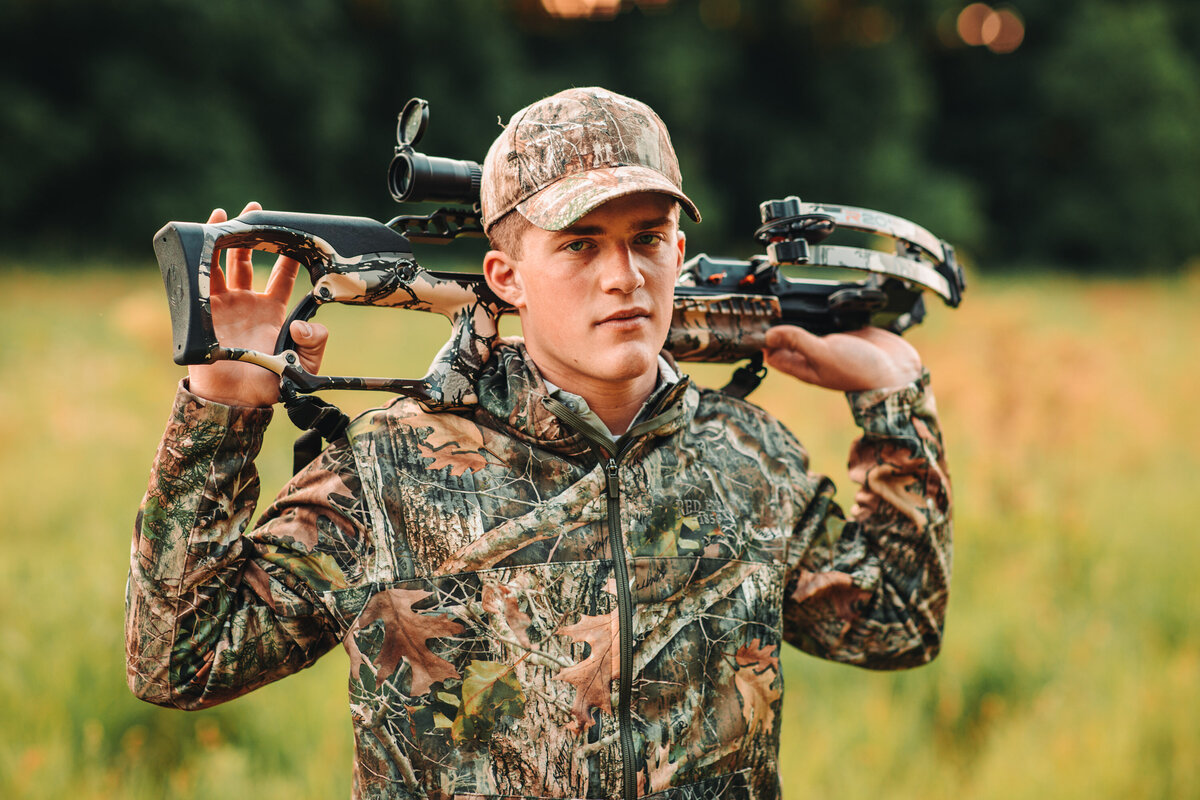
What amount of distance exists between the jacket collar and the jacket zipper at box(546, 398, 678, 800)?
0.05 ft

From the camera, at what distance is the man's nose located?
6.43ft

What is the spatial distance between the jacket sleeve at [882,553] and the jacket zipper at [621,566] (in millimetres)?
499

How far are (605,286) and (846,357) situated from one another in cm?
85

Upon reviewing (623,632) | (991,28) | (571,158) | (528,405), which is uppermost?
(991,28)

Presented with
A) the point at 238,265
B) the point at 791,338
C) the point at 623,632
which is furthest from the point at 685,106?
the point at 623,632

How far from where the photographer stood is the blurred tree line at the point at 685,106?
21.9 m

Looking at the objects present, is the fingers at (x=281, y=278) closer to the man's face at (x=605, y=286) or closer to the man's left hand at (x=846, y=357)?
the man's face at (x=605, y=286)

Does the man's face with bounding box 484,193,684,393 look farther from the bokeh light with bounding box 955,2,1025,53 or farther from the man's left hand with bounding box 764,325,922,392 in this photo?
the bokeh light with bounding box 955,2,1025,53

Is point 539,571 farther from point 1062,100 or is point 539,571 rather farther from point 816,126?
point 1062,100

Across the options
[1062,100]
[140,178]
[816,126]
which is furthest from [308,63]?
[1062,100]

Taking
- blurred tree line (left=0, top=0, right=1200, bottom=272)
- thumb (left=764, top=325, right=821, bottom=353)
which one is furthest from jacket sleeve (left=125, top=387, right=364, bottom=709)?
blurred tree line (left=0, top=0, right=1200, bottom=272)

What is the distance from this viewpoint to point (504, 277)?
7.04 ft

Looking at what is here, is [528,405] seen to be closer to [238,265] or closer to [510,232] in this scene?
[510,232]

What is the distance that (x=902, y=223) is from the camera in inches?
102
